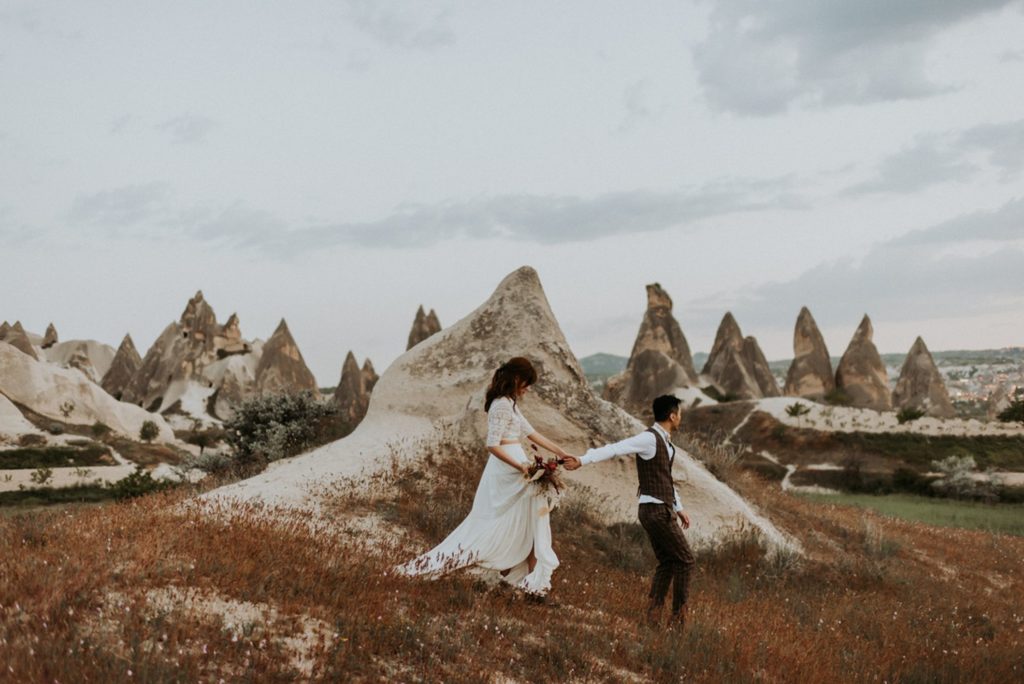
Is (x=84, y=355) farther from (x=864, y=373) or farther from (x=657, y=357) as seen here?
(x=864, y=373)

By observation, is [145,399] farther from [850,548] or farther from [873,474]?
[850,548]

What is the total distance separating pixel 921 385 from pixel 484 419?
62.8 meters

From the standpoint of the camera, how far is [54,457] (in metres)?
28.0

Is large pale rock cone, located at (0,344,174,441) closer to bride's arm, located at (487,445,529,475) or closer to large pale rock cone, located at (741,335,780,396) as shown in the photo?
bride's arm, located at (487,445,529,475)

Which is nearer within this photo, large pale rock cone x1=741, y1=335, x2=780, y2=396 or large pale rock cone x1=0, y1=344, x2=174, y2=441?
large pale rock cone x1=0, y1=344, x2=174, y2=441

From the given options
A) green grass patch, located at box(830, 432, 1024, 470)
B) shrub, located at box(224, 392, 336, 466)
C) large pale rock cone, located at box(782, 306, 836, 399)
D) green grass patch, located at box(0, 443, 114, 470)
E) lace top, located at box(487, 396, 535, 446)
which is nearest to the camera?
lace top, located at box(487, 396, 535, 446)

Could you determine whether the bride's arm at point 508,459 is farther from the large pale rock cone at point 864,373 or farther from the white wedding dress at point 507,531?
the large pale rock cone at point 864,373

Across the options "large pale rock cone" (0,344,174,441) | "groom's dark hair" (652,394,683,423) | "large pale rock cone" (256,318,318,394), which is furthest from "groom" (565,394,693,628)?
"large pale rock cone" (256,318,318,394)

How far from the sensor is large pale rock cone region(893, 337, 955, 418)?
64.1m

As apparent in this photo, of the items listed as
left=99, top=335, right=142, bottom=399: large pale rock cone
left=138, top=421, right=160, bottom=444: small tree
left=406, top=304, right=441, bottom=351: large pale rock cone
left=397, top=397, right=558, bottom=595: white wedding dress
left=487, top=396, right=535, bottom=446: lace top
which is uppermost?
left=406, top=304, right=441, bottom=351: large pale rock cone

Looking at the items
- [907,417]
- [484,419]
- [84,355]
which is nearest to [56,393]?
[484,419]

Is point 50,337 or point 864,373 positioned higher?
point 50,337

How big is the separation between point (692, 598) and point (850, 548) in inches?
251

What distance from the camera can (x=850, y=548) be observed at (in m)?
13.8
